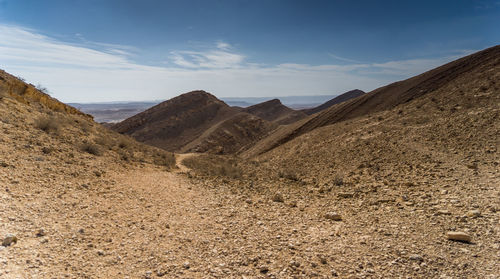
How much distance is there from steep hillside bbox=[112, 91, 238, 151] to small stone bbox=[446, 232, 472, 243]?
45.6m

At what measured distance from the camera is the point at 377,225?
211 inches

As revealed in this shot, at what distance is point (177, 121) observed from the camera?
56406mm

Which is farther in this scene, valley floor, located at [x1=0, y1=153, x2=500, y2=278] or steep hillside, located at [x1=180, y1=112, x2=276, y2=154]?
steep hillside, located at [x1=180, y1=112, x2=276, y2=154]

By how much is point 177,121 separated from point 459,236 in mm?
56691

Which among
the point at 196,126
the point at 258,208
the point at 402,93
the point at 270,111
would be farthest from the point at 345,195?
the point at 270,111

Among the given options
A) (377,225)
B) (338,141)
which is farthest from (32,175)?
(338,141)

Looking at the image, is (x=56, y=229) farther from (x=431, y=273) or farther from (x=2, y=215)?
(x=431, y=273)

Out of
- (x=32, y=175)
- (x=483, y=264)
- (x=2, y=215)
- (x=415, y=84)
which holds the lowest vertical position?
(x=483, y=264)

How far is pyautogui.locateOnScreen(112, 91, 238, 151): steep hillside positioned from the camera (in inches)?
2019

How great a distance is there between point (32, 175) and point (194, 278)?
5.65 meters

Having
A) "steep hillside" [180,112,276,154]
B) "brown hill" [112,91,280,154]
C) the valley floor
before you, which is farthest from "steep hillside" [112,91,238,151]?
the valley floor

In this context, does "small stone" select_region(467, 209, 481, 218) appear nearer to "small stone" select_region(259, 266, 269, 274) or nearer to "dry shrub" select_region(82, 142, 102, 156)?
"small stone" select_region(259, 266, 269, 274)

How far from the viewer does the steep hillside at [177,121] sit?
51281 mm

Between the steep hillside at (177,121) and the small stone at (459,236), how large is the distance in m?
45.6
